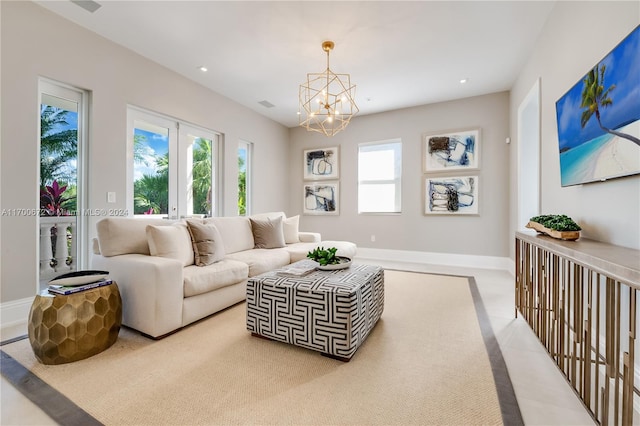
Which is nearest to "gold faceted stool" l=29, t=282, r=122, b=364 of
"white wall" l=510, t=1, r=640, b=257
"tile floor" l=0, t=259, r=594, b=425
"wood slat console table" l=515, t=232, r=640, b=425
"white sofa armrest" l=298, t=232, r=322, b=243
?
"tile floor" l=0, t=259, r=594, b=425

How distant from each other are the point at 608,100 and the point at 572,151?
19.6 inches

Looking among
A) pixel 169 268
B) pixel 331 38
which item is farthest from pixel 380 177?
pixel 169 268

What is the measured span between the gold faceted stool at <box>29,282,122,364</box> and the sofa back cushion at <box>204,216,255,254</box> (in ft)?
4.81

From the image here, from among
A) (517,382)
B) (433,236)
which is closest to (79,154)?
(517,382)

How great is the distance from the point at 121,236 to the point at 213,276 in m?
0.84

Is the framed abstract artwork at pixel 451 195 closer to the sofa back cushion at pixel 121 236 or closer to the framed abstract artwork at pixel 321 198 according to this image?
the framed abstract artwork at pixel 321 198

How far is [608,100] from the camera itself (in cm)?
157

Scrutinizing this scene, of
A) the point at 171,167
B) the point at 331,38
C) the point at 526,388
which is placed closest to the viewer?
the point at 526,388

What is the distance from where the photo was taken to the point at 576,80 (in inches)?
82.1

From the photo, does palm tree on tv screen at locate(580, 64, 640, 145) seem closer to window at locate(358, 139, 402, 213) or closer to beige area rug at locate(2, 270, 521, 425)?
beige area rug at locate(2, 270, 521, 425)

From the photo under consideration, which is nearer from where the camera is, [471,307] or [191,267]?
[191,267]

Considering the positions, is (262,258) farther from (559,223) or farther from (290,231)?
(559,223)

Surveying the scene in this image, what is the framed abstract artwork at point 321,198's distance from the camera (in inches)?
231

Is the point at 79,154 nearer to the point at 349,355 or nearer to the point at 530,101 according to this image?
the point at 349,355
